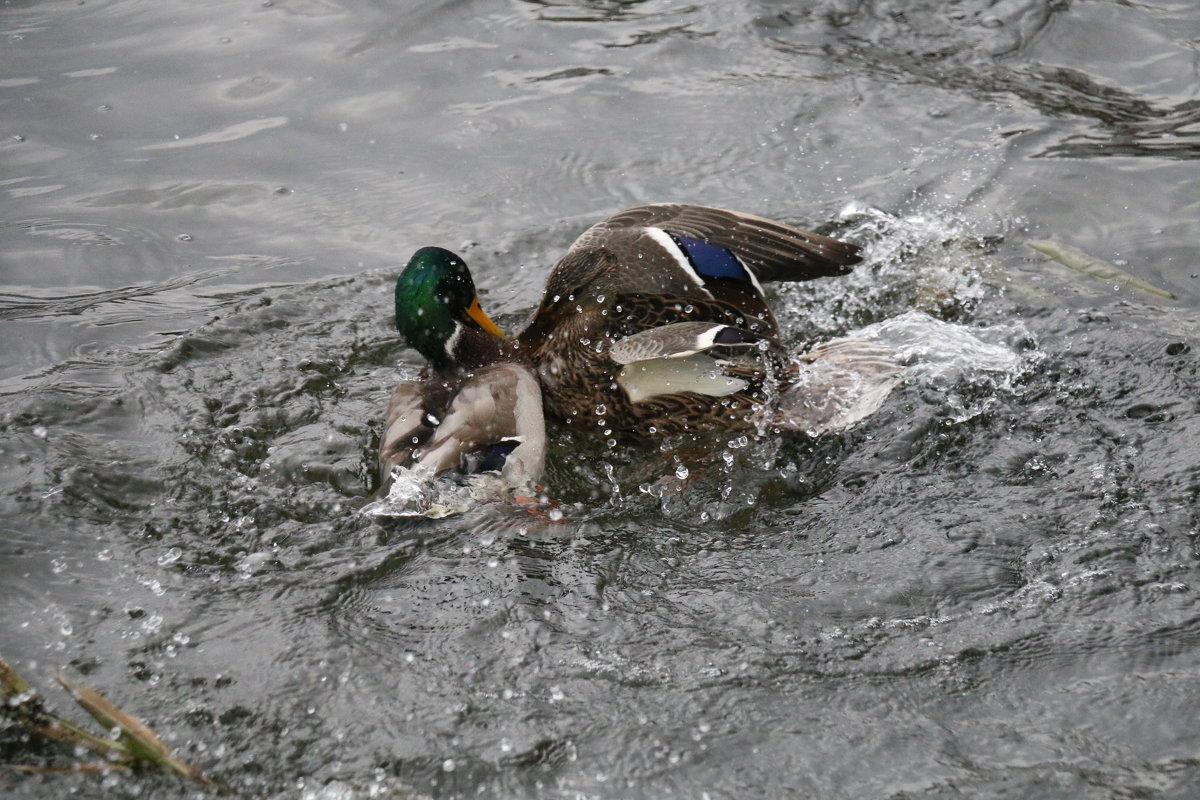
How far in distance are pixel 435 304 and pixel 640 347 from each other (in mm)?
800

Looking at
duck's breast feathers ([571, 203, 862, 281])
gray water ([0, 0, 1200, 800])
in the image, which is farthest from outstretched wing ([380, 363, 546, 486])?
duck's breast feathers ([571, 203, 862, 281])

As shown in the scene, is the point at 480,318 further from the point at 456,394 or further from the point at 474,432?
the point at 474,432

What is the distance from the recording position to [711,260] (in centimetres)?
429

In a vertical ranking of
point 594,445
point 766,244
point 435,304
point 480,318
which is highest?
point 766,244

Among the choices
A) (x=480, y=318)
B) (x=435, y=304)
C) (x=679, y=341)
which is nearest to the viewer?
(x=679, y=341)

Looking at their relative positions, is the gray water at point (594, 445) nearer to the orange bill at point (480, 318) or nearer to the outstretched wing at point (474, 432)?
the outstretched wing at point (474, 432)

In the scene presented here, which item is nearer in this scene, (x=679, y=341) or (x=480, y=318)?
(x=679, y=341)

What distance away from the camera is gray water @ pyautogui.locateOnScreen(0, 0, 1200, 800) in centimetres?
279

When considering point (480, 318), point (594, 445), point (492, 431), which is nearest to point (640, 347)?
point (594, 445)

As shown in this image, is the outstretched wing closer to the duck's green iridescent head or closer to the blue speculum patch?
the duck's green iridescent head

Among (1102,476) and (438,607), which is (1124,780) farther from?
(438,607)

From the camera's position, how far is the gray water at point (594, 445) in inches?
110

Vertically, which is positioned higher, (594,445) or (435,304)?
(435,304)

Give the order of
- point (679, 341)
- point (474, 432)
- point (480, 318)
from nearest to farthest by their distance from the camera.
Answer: point (474, 432) < point (679, 341) < point (480, 318)
